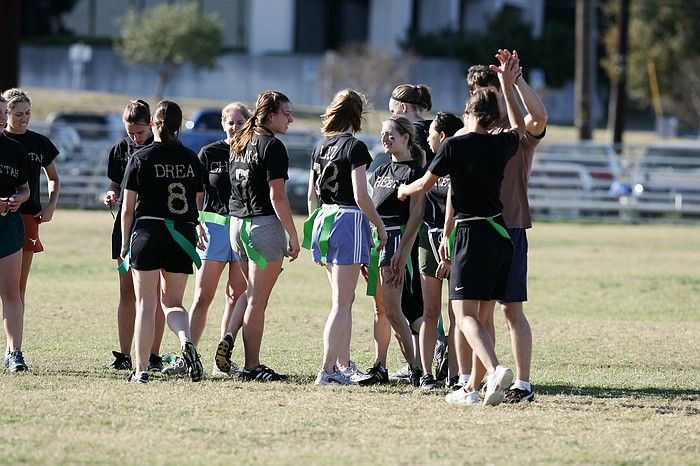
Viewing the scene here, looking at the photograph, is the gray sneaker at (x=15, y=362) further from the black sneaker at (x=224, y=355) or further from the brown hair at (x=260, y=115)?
the brown hair at (x=260, y=115)

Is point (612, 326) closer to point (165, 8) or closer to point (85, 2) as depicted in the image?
point (165, 8)

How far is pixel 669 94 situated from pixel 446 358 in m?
50.9

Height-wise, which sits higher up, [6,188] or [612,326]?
[6,188]

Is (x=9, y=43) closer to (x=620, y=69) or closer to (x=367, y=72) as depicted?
(x=620, y=69)

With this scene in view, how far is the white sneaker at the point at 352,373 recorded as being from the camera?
9664mm

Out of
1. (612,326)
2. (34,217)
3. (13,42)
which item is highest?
(13,42)

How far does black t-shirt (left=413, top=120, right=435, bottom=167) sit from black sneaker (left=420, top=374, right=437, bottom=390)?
5.08 ft

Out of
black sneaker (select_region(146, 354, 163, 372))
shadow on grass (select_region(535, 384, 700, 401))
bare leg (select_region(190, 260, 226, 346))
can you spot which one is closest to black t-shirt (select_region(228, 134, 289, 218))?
bare leg (select_region(190, 260, 226, 346))

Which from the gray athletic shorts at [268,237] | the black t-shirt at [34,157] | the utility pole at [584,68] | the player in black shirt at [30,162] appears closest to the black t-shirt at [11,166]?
the player in black shirt at [30,162]

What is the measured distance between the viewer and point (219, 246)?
1014 centimetres

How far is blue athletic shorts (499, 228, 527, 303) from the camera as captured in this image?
8.83 meters

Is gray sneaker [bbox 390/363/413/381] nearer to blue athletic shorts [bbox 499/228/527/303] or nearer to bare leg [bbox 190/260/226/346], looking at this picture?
blue athletic shorts [bbox 499/228/527/303]

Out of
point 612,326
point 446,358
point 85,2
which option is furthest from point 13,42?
point 85,2

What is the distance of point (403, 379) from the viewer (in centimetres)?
1003
